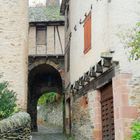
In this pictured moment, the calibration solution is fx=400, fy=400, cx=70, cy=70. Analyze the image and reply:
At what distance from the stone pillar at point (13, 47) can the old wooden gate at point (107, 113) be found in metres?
4.90

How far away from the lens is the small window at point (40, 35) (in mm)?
23531

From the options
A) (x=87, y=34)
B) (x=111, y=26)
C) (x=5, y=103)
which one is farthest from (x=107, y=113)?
(x=87, y=34)

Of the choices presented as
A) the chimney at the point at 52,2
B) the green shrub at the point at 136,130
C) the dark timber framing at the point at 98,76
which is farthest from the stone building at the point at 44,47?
the green shrub at the point at 136,130

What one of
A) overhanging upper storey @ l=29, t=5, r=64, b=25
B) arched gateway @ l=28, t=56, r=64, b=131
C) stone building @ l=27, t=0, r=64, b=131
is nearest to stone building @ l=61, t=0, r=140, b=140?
stone building @ l=27, t=0, r=64, b=131

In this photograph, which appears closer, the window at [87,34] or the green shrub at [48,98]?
→ the window at [87,34]

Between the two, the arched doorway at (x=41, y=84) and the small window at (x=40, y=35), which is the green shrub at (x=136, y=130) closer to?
the small window at (x=40, y=35)

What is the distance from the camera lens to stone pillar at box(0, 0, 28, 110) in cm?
1634

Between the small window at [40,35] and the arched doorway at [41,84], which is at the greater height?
the small window at [40,35]

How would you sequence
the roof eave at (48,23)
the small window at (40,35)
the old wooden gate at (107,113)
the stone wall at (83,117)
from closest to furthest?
the old wooden gate at (107,113), the stone wall at (83,117), the small window at (40,35), the roof eave at (48,23)

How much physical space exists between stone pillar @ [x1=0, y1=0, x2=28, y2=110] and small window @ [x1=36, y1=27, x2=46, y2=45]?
634 centimetres

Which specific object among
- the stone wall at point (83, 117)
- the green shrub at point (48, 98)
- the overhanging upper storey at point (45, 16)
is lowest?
the stone wall at point (83, 117)

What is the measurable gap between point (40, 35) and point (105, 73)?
12.5 meters

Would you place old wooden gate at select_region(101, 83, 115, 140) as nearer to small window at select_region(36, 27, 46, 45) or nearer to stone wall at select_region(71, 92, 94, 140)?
stone wall at select_region(71, 92, 94, 140)

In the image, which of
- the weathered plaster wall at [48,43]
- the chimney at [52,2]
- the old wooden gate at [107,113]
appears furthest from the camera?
the chimney at [52,2]
